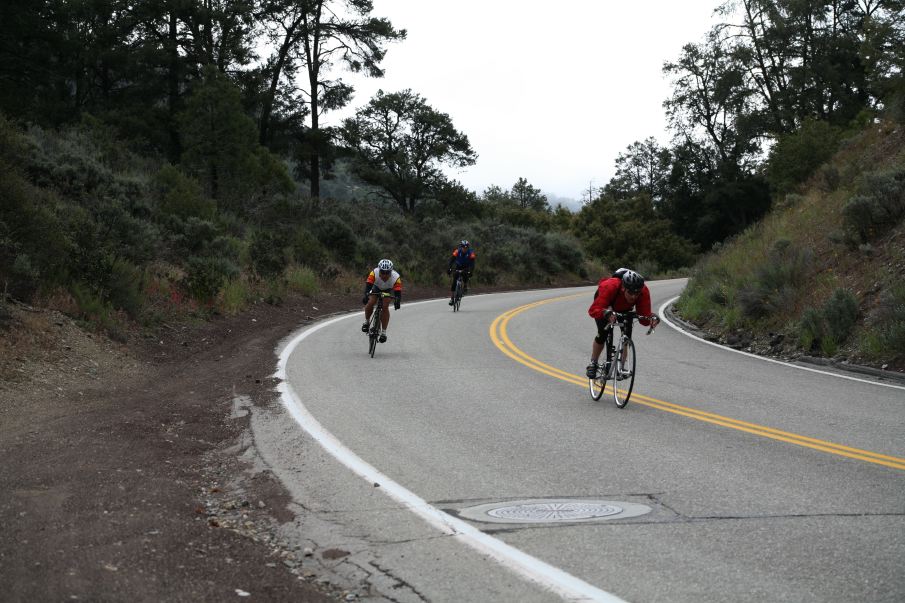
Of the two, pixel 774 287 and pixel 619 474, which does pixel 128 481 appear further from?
pixel 774 287

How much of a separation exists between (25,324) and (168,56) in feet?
85.3

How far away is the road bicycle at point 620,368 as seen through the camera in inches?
384

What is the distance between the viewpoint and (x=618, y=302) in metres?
10.4

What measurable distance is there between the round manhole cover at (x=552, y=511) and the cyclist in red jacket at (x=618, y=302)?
4.48 m

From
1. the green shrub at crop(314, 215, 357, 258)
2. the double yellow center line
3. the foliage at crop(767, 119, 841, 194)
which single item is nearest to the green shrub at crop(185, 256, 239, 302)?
the double yellow center line

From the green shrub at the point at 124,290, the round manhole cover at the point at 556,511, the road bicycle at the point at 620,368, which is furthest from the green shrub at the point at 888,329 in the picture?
the green shrub at the point at 124,290

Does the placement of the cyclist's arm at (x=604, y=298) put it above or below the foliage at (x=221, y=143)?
below

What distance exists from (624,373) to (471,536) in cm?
520

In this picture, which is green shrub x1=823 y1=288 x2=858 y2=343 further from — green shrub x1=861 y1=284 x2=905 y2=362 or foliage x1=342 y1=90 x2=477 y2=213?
foliage x1=342 y1=90 x2=477 y2=213

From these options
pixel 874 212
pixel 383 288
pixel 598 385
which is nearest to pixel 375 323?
pixel 383 288

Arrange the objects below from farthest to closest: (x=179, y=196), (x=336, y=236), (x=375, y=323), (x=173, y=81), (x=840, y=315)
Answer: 1. (x=173, y=81)
2. (x=336, y=236)
3. (x=179, y=196)
4. (x=375, y=323)
5. (x=840, y=315)

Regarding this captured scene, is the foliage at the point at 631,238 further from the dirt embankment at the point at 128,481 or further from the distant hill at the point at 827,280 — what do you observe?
the dirt embankment at the point at 128,481

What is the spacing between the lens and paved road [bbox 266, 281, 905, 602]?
4.37 m

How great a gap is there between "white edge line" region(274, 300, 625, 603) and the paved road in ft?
0.08
